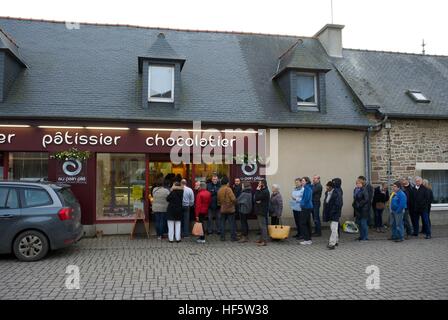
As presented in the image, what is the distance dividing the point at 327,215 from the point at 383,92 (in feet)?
22.8

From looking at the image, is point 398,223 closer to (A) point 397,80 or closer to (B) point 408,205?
(B) point 408,205

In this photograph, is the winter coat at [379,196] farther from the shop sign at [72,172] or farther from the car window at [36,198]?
the car window at [36,198]

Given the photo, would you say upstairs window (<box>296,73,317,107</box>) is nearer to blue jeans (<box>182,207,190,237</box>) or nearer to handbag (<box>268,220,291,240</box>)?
handbag (<box>268,220,291,240</box>)

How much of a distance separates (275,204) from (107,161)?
204 inches

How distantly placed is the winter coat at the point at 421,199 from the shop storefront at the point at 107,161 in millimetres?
4615

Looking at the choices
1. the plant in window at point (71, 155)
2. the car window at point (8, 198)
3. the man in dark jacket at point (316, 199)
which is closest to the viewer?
the car window at point (8, 198)

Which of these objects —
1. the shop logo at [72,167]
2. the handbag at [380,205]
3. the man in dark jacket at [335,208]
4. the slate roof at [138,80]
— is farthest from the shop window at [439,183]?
the shop logo at [72,167]

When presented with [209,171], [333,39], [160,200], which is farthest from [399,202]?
[333,39]

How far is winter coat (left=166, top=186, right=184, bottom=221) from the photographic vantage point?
10359 mm

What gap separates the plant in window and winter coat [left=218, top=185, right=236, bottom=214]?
4100 mm

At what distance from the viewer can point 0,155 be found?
11.3 m

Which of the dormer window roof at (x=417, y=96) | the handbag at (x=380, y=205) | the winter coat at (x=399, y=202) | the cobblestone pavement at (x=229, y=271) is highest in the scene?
the dormer window roof at (x=417, y=96)

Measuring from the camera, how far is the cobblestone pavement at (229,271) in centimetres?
601

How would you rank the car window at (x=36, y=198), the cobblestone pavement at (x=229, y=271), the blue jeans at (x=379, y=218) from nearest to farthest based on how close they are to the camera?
the cobblestone pavement at (x=229, y=271)
the car window at (x=36, y=198)
the blue jeans at (x=379, y=218)
